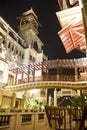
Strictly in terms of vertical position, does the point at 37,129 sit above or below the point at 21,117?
below

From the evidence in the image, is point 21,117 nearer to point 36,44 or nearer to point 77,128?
point 77,128

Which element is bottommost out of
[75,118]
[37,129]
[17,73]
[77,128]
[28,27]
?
[37,129]

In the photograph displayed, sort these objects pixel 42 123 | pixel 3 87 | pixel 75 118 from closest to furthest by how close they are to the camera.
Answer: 1. pixel 75 118
2. pixel 42 123
3. pixel 3 87

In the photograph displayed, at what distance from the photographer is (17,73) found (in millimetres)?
20750

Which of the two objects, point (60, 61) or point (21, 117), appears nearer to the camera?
point (21, 117)

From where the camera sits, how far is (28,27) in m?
29.1

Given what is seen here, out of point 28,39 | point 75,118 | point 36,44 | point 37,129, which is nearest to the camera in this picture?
point 75,118

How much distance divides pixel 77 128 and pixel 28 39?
23.4 m

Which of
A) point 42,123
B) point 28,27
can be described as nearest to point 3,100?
point 42,123

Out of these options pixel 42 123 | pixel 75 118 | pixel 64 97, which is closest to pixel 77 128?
pixel 75 118

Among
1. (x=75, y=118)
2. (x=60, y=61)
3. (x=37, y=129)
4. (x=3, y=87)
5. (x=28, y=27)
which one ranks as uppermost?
(x=28, y=27)

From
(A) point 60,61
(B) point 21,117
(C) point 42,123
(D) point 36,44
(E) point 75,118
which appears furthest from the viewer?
(D) point 36,44

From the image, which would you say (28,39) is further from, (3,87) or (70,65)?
(3,87)

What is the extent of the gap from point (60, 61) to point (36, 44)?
1274 centimetres
